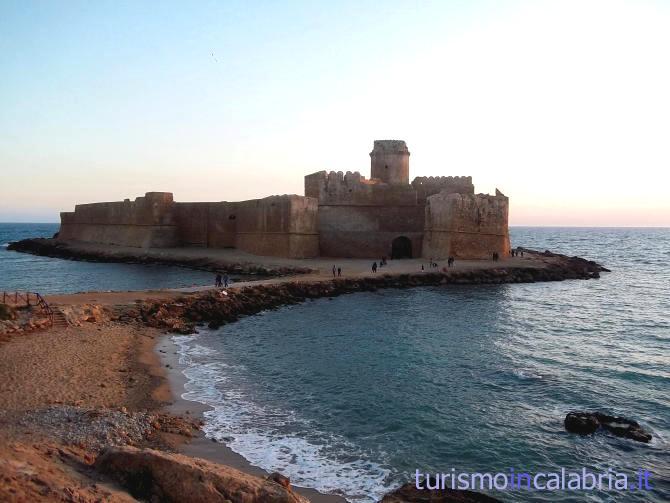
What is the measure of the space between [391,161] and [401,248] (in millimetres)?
5331

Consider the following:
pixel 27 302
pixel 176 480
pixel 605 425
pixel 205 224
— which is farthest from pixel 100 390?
pixel 205 224

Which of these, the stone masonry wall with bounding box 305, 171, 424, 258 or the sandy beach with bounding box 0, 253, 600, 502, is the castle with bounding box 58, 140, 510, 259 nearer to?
the stone masonry wall with bounding box 305, 171, 424, 258

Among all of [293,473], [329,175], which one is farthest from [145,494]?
[329,175]

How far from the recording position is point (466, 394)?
34.0 feet

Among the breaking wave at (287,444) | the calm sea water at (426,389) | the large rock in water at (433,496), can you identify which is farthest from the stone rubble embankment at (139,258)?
the large rock in water at (433,496)

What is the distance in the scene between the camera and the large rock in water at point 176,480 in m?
4.91

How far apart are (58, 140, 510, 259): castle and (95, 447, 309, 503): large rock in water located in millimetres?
24843

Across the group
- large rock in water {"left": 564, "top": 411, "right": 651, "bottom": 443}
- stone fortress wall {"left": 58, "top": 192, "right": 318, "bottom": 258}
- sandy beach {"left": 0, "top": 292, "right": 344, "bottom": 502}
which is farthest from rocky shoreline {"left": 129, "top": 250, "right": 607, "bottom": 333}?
large rock in water {"left": 564, "top": 411, "right": 651, "bottom": 443}

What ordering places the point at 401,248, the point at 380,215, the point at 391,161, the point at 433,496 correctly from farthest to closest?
1. the point at 391,161
2. the point at 401,248
3. the point at 380,215
4. the point at 433,496

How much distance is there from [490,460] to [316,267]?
19692 millimetres

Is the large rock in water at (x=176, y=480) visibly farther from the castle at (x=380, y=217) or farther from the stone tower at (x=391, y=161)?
the stone tower at (x=391, y=161)

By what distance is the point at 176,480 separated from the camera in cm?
497

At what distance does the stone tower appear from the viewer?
3331 cm

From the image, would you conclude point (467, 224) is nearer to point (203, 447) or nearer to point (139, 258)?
point (139, 258)
